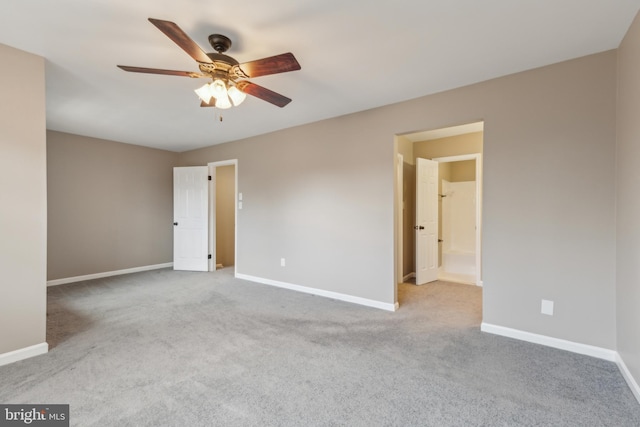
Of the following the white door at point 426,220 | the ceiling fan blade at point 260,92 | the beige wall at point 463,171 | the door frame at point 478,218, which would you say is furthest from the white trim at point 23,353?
the beige wall at point 463,171

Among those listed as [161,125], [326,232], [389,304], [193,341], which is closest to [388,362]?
[389,304]

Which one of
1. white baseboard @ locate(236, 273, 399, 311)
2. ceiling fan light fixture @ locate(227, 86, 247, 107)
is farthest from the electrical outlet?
ceiling fan light fixture @ locate(227, 86, 247, 107)

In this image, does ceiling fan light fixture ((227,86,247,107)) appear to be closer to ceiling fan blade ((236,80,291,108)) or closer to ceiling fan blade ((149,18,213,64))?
ceiling fan blade ((236,80,291,108))

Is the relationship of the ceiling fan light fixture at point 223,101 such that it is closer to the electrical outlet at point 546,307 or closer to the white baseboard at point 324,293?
the white baseboard at point 324,293

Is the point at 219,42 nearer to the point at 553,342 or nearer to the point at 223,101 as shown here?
the point at 223,101

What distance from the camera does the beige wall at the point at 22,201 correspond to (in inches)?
87.2

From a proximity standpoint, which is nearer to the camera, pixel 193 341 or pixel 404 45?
pixel 404 45

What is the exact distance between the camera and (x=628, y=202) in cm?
200

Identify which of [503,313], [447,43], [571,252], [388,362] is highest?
[447,43]

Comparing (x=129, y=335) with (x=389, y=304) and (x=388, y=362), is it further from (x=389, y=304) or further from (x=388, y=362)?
(x=389, y=304)

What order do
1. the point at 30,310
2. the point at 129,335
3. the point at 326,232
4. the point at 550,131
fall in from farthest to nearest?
the point at 326,232, the point at 129,335, the point at 550,131, the point at 30,310

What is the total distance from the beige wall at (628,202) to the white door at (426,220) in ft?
8.28

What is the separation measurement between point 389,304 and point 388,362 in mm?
1214

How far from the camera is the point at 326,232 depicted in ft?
13.2
